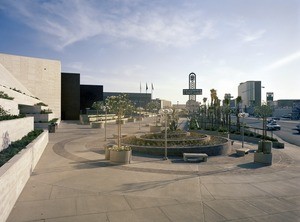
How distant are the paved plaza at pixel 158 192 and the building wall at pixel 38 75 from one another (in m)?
33.7

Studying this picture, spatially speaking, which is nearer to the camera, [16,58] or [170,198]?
[170,198]

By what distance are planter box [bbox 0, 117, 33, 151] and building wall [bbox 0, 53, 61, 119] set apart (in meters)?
29.9

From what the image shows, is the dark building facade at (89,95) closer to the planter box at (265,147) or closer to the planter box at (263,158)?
the planter box at (265,147)

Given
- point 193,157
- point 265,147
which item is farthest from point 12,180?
point 265,147

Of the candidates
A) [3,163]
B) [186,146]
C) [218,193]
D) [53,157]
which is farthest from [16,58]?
[218,193]

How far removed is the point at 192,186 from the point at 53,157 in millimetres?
9101

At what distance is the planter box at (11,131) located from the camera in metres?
11.1

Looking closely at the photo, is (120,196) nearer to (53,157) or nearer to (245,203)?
(245,203)

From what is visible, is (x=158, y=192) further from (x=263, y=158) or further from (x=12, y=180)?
(x=263, y=158)

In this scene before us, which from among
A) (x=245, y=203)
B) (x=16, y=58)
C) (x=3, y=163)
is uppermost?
(x=16, y=58)

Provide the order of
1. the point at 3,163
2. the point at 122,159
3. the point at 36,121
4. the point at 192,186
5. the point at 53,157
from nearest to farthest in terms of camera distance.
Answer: the point at 3,163 < the point at 192,186 < the point at 122,159 < the point at 53,157 < the point at 36,121

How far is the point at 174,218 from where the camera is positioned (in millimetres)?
6980

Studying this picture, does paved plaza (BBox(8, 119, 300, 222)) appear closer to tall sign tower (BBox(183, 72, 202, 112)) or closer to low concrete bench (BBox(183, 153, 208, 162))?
low concrete bench (BBox(183, 153, 208, 162))

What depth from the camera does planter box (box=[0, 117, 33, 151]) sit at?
11.1 meters
